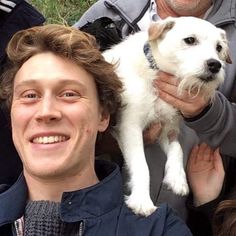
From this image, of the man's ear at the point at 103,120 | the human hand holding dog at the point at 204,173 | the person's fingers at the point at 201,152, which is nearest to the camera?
the man's ear at the point at 103,120

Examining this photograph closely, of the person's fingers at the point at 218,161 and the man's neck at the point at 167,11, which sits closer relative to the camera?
the person's fingers at the point at 218,161

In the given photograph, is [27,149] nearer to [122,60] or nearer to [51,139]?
[51,139]

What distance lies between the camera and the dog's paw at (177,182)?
275 cm

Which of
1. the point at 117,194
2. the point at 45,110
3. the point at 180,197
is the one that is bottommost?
the point at 180,197

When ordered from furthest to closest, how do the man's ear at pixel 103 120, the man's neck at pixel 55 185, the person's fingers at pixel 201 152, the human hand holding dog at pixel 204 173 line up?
the person's fingers at pixel 201 152 → the human hand holding dog at pixel 204 173 → the man's ear at pixel 103 120 → the man's neck at pixel 55 185

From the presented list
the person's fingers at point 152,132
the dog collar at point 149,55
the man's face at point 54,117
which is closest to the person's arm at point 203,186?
the person's fingers at point 152,132

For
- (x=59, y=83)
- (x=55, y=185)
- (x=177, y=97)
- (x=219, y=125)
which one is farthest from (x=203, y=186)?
(x=59, y=83)

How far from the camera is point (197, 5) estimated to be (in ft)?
10.2

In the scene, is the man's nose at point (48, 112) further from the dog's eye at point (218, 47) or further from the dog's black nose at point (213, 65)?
the dog's eye at point (218, 47)

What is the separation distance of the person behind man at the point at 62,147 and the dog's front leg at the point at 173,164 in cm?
39

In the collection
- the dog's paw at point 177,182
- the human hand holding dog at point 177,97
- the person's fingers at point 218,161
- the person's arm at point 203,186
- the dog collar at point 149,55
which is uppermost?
the dog collar at point 149,55

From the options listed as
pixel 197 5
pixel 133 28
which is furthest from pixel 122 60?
pixel 197 5

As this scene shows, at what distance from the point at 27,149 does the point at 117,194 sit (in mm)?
390

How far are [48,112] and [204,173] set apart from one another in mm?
1057
